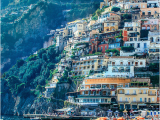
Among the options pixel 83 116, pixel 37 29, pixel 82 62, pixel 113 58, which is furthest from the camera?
pixel 37 29

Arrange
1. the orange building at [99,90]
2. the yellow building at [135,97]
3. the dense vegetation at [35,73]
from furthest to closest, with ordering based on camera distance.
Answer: the dense vegetation at [35,73], the orange building at [99,90], the yellow building at [135,97]

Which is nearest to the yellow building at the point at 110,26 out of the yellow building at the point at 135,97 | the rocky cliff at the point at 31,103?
the rocky cliff at the point at 31,103

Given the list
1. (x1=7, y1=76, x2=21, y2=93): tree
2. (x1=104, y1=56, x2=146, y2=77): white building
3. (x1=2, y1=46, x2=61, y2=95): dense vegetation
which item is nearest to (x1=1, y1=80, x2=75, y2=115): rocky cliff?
(x1=7, y1=76, x2=21, y2=93): tree

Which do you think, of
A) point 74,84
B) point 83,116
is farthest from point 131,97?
A: point 74,84

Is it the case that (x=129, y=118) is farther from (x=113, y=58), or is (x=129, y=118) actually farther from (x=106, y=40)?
(x=106, y=40)

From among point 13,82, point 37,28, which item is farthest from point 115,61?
point 37,28

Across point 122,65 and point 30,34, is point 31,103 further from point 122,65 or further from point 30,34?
point 30,34

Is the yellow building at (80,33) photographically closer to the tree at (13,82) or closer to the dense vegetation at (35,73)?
the dense vegetation at (35,73)
